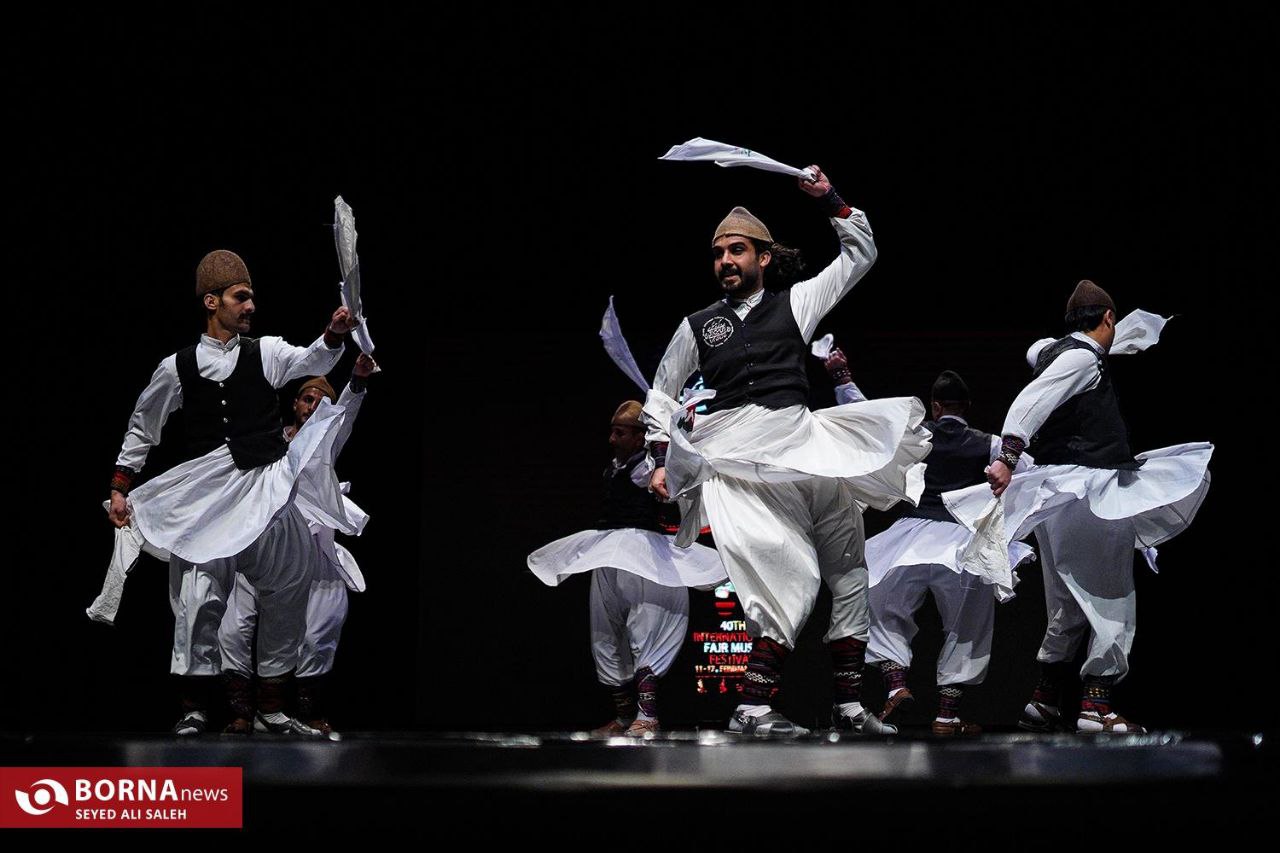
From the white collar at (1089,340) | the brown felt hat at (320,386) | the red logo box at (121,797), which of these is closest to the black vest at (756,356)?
the white collar at (1089,340)

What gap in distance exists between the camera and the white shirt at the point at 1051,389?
3994 millimetres

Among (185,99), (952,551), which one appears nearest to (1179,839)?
(952,551)

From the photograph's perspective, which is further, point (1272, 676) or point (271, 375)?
point (1272, 676)

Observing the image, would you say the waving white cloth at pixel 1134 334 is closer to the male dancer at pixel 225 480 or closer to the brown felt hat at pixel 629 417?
the brown felt hat at pixel 629 417

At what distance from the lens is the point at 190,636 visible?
4301 millimetres

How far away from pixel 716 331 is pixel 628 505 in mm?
1430

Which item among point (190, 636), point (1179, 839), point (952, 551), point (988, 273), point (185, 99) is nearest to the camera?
point (1179, 839)

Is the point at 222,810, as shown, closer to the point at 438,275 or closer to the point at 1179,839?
the point at 1179,839

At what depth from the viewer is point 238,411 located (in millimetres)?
4312

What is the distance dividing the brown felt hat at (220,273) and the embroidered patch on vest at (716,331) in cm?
164

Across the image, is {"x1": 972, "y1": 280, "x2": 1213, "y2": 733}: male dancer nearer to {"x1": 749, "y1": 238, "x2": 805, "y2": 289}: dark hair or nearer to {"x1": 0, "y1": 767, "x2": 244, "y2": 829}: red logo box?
{"x1": 749, "y1": 238, "x2": 805, "y2": 289}: dark hair

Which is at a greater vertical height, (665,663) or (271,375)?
(271,375)

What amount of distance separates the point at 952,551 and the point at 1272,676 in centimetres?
221

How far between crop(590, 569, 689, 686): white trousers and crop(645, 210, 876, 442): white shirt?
1337mm
